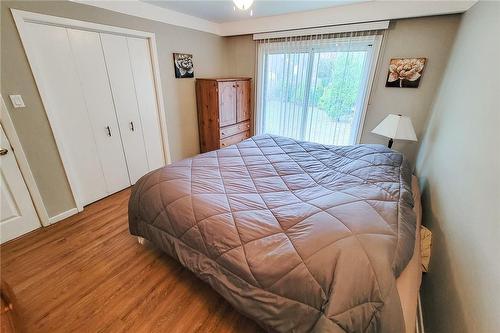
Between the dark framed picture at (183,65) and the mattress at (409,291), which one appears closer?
the mattress at (409,291)

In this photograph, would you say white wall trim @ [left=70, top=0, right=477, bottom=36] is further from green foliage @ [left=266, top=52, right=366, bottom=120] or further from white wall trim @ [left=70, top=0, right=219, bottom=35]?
green foliage @ [left=266, top=52, right=366, bottom=120]

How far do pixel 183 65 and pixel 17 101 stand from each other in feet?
6.59

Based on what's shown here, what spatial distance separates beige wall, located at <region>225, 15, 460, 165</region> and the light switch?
3889 mm

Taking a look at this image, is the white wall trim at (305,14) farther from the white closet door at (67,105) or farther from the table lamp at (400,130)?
the table lamp at (400,130)

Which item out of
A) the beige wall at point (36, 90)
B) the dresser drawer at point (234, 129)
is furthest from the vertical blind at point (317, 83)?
the beige wall at point (36, 90)

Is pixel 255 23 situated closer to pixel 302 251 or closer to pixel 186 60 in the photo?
pixel 186 60

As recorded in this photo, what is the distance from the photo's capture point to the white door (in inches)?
72.9

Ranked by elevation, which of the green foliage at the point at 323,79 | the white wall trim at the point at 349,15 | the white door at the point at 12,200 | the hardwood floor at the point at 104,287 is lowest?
the hardwood floor at the point at 104,287

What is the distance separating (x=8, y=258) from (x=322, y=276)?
258 cm

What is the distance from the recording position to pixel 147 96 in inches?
116

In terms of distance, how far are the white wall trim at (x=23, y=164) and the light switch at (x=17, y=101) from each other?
64mm

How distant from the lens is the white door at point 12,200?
1853 mm

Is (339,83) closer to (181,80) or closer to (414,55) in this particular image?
(414,55)

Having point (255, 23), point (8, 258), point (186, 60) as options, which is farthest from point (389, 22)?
point (8, 258)
